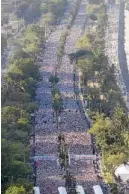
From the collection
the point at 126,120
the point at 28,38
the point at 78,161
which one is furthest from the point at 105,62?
the point at 78,161

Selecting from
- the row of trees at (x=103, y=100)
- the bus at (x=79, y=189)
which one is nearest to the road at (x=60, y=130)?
the bus at (x=79, y=189)

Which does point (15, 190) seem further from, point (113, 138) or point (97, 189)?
point (113, 138)

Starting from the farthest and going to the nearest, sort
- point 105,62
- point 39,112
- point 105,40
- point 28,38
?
point 105,40
point 28,38
point 105,62
point 39,112

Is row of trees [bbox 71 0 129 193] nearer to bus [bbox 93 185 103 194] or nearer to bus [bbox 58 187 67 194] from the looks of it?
bus [bbox 93 185 103 194]

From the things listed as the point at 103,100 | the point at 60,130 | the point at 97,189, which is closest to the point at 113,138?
the point at 60,130

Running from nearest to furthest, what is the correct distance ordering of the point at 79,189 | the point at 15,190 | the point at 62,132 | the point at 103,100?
the point at 15,190 < the point at 79,189 < the point at 62,132 < the point at 103,100

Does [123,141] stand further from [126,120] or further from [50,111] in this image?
[50,111]
